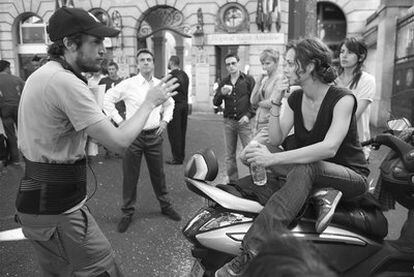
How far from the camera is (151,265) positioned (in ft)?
12.6

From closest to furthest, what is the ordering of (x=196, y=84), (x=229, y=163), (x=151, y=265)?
1. (x=151, y=265)
2. (x=229, y=163)
3. (x=196, y=84)

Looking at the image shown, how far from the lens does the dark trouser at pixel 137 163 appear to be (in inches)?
190

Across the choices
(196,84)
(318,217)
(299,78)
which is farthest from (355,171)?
(196,84)

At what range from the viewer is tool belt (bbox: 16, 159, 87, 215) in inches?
87.7

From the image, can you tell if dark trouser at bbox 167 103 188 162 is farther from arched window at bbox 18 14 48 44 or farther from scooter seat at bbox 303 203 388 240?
arched window at bbox 18 14 48 44

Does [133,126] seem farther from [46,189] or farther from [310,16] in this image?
[310,16]

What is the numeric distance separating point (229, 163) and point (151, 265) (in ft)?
8.03

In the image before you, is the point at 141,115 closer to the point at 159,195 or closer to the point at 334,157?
the point at 334,157

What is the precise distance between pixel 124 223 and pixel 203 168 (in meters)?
2.23

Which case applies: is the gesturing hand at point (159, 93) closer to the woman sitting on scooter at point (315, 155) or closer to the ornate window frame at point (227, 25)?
the woman sitting on scooter at point (315, 155)

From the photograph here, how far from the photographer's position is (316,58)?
8.83 ft

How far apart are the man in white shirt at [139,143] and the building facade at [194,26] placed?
16.7m

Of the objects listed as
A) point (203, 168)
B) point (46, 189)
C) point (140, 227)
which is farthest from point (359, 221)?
point (140, 227)

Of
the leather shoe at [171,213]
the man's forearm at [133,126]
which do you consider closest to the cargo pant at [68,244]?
the man's forearm at [133,126]
